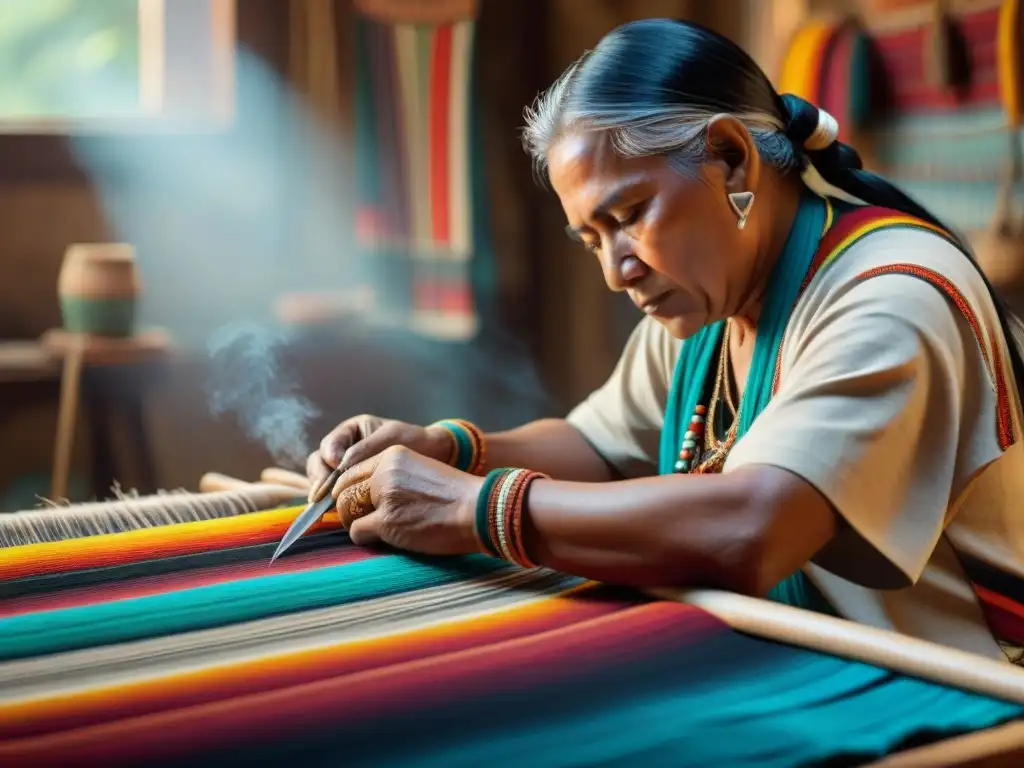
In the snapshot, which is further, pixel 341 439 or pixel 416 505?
pixel 341 439

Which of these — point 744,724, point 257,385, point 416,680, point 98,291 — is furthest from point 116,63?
point 744,724

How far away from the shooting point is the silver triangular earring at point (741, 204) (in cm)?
142

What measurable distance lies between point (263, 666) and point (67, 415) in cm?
226

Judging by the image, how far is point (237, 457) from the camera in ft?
11.5

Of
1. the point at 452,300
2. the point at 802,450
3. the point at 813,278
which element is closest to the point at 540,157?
the point at 813,278

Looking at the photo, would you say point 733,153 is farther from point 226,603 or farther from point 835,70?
point 835,70

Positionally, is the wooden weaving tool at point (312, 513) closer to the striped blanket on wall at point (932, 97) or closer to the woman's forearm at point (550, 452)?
the woman's forearm at point (550, 452)

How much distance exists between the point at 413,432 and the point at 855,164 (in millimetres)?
678

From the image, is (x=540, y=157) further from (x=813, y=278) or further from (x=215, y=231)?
(x=215, y=231)

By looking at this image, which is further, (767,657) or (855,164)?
(855,164)

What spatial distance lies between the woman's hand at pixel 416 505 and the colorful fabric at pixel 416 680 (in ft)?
0.16

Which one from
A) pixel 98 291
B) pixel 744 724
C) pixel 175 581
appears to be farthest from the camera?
pixel 98 291

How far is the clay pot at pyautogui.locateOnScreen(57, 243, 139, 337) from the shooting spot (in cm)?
303

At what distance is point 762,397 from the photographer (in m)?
1.47
